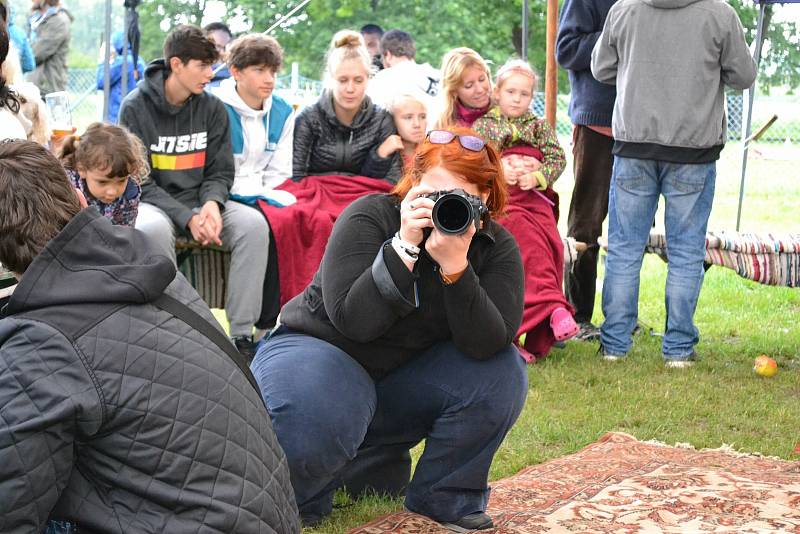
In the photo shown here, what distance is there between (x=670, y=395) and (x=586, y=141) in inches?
62.6

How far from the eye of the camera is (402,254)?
292 centimetres

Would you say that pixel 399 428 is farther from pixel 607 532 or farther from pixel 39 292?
pixel 39 292

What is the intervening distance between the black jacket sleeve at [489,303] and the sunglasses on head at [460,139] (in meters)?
0.28

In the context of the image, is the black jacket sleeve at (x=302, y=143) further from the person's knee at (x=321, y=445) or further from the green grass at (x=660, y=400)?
the person's knee at (x=321, y=445)

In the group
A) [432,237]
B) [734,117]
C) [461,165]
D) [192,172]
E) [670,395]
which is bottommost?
[734,117]

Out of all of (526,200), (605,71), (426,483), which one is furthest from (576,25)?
(426,483)

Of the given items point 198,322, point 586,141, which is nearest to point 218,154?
point 586,141

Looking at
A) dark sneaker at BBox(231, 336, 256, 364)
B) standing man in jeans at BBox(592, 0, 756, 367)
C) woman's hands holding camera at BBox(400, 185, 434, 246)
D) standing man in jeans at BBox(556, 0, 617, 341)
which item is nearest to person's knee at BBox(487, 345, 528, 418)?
woman's hands holding camera at BBox(400, 185, 434, 246)

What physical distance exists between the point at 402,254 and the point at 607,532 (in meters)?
1.04

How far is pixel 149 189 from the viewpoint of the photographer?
5234mm

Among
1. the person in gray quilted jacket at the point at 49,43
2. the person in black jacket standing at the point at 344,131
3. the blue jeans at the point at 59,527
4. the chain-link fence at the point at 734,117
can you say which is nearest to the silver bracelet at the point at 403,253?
the blue jeans at the point at 59,527

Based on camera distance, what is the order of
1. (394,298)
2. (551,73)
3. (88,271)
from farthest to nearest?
(551,73) → (394,298) → (88,271)

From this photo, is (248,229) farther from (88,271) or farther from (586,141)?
(88,271)

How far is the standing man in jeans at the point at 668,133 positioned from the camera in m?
5.15
